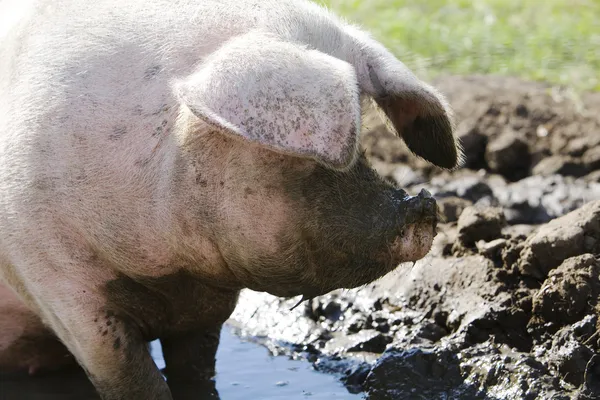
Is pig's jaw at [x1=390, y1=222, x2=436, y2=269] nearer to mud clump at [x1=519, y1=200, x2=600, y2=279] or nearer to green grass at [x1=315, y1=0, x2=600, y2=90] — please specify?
mud clump at [x1=519, y1=200, x2=600, y2=279]

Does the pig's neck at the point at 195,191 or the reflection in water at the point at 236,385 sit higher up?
the pig's neck at the point at 195,191

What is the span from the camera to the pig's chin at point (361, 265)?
3979 mm

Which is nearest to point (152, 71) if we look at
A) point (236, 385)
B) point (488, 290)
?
point (236, 385)

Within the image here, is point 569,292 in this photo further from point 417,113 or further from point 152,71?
point 152,71

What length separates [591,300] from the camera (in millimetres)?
4453

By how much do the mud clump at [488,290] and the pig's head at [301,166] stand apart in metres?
0.45

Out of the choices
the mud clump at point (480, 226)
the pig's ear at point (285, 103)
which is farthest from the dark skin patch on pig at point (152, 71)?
the mud clump at point (480, 226)

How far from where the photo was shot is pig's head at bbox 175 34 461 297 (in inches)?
135

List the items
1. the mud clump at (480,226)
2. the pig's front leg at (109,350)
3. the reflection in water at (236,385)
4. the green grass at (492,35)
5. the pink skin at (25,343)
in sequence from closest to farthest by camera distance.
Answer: the pig's front leg at (109,350) → the pink skin at (25,343) → the reflection in water at (236,385) → the mud clump at (480,226) → the green grass at (492,35)

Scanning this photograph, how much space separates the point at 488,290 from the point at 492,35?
12.7 ft

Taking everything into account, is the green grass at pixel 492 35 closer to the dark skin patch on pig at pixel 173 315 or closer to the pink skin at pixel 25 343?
the dark skin patch on pig at pixel 173 315

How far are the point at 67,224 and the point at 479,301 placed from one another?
5.74ft

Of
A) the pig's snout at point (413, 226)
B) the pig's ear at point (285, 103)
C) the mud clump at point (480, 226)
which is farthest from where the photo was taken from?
the mud clump at point (480, 226)

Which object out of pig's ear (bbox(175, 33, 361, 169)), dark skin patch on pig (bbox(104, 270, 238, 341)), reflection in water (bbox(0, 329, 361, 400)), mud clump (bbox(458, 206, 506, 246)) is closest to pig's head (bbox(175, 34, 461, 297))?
pig's ear (bbox(175, 33, 361, 169))
